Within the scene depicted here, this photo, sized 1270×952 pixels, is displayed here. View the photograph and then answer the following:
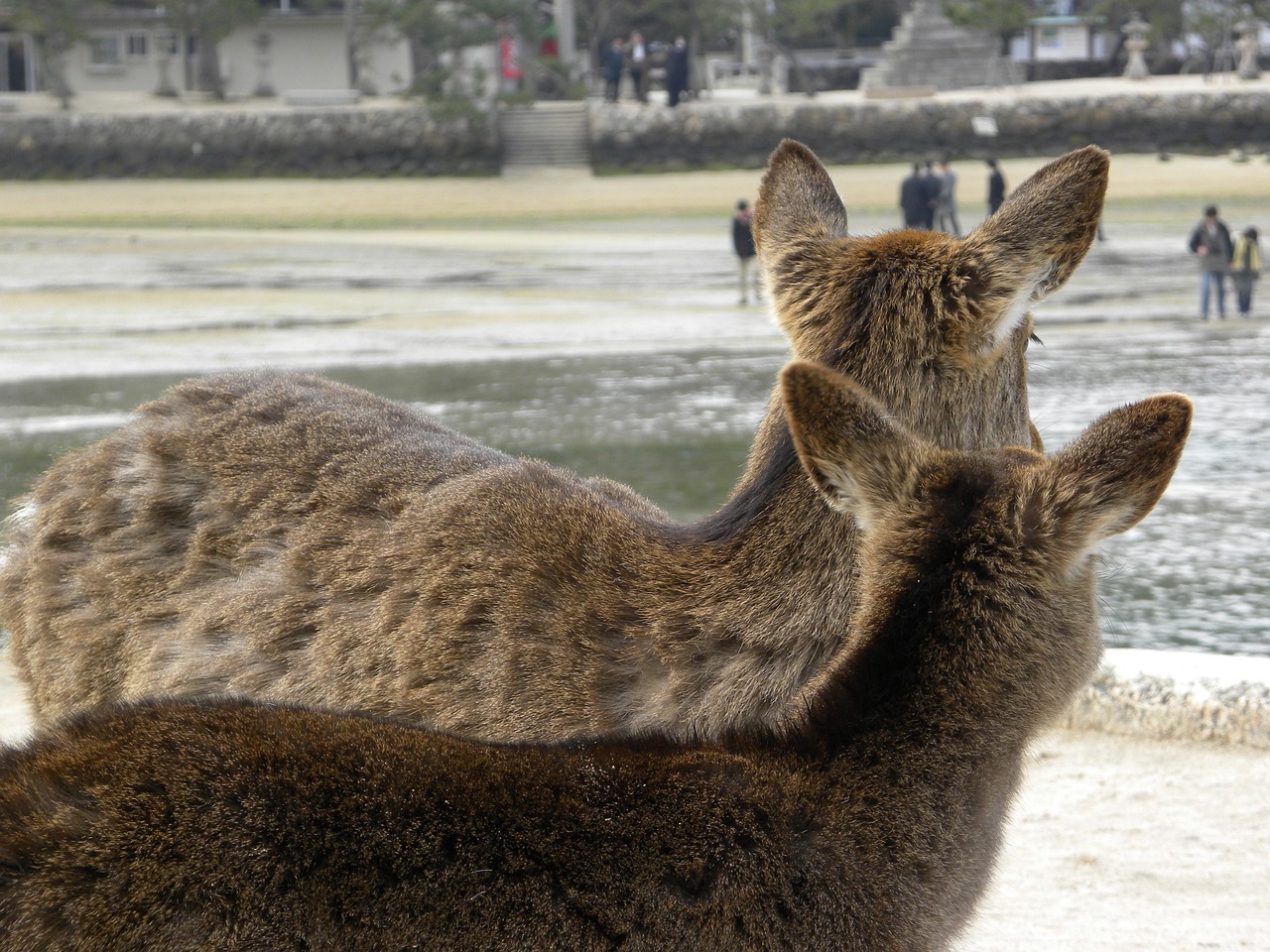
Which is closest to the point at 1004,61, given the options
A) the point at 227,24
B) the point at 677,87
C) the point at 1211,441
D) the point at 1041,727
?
the point at 677,87

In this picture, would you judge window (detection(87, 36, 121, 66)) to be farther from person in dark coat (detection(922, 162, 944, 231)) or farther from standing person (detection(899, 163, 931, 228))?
person in dark coat (detection(922, 162, 944, 231))

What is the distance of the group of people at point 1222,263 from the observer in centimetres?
2461

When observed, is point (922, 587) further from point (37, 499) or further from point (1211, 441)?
point (1211, 441)

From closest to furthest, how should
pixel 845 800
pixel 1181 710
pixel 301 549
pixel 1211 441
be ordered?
pixel 845 800, pixel 301 549, pixel 1181 710, pixel 1211 441

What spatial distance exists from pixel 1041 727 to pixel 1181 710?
411cm

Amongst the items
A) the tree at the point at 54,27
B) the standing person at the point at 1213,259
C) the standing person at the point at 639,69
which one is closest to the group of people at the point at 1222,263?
the standing person at the point at 1213,259

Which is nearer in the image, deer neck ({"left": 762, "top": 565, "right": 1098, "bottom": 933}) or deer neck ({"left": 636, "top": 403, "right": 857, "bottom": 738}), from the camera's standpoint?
deer neck ({"left": 762, "top": 565, "right": 1098, "bottom": 933})

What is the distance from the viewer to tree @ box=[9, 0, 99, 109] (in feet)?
186

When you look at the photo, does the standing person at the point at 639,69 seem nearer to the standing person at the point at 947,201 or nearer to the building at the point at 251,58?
the building at the point at 251,58

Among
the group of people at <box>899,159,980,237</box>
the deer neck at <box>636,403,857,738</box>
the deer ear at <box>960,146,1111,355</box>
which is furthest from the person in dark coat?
the deer neck at <box>636,403,857,738</box>

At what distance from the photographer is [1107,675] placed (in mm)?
6785

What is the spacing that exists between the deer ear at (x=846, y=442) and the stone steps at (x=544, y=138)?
49879 mm

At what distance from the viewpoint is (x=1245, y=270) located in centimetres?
2486

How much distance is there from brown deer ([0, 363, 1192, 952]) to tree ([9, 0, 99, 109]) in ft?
196
